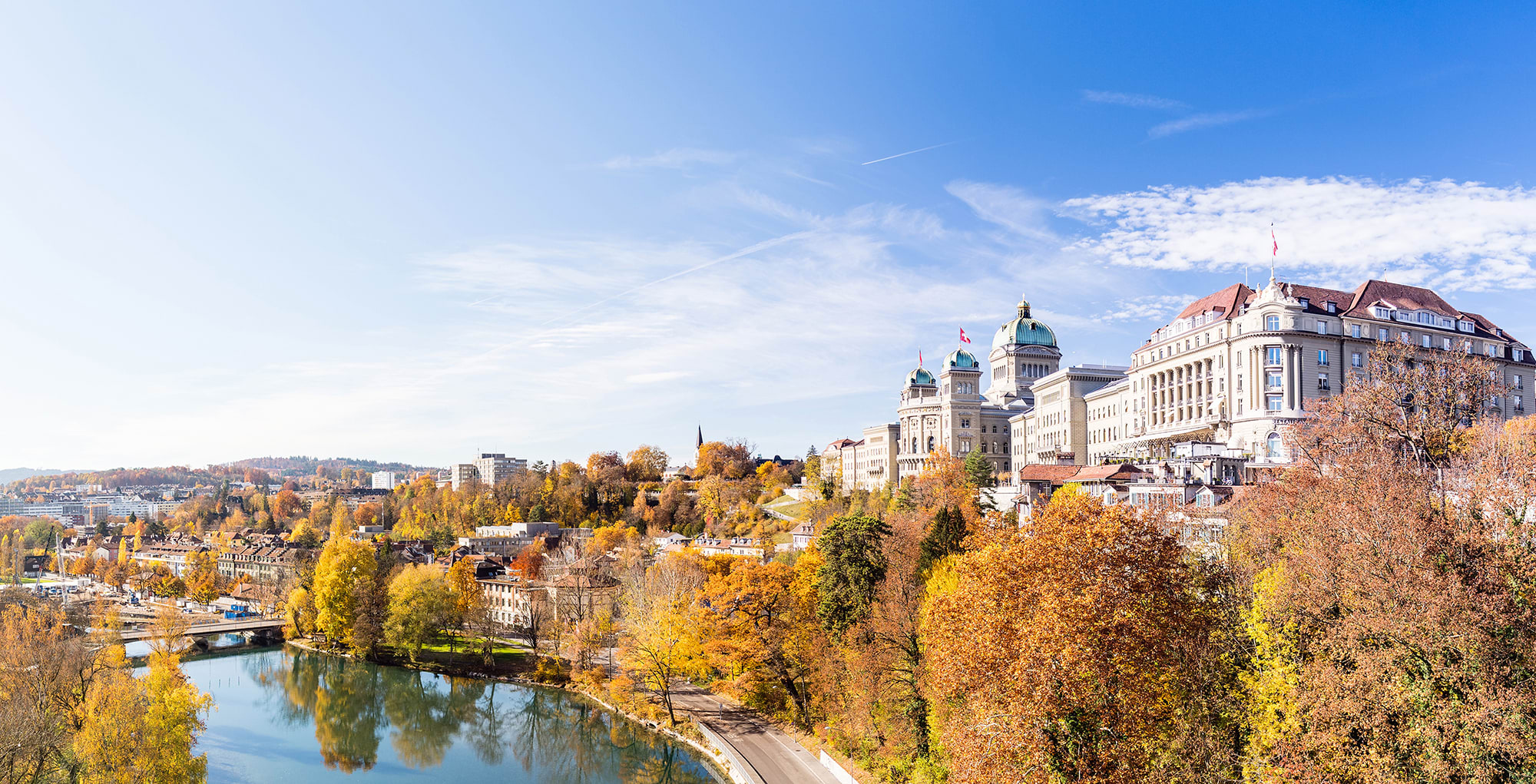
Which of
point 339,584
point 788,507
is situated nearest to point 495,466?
point 788,507

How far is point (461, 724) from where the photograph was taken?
39562 mm

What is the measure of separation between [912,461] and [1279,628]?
198 feet

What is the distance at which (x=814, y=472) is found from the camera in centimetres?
8112

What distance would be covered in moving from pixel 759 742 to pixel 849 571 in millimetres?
6570

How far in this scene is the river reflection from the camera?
32844 millimetres

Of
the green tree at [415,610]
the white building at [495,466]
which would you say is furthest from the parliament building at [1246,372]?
the white building at [495,466]

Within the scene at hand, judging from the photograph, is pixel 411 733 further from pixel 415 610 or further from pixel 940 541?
pixel 940 541

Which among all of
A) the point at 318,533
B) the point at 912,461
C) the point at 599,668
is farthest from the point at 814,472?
the point at 318,533

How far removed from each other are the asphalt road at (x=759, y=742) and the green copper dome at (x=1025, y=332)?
51783 millimetres

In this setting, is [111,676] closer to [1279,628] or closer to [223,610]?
[1279,628]

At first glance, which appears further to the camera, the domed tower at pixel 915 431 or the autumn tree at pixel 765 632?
the domed tower at pixel 915 431

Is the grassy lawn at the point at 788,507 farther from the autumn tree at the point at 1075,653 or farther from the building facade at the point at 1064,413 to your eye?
the autumn tree at the point at 1075,653

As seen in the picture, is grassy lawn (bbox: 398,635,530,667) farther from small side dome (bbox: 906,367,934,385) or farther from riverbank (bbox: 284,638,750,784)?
small side dome (bbox: 906,367,934,385)

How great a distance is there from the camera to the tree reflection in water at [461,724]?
3303 cm
